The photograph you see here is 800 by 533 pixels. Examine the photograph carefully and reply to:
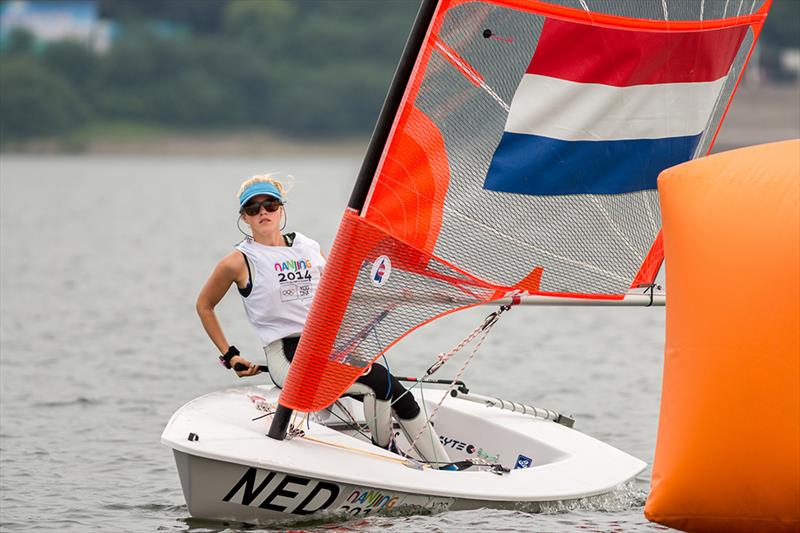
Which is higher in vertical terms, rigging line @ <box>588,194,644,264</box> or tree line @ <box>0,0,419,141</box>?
tree line @ <box>0,0,419,141</box>

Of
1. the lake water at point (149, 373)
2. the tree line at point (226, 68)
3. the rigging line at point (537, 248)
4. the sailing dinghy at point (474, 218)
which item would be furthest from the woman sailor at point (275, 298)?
the tree line at point (226, 68)

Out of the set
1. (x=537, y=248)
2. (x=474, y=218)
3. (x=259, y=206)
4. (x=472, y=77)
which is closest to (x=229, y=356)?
(x=259, y=206)

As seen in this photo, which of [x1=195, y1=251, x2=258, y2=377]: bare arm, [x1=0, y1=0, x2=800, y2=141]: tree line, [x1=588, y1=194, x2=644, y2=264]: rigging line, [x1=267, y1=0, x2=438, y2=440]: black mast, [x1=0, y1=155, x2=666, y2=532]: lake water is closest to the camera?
[x1=267, y1=0, x2=438, y2=440]: black mast

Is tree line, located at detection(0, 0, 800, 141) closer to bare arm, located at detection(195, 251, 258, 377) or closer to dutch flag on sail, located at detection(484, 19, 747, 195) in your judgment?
dutch flag on sail, located at detection(484, 19, 747, 195)

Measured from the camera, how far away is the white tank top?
5656 mm

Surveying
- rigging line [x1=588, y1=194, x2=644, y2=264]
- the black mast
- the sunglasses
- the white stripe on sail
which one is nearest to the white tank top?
the sunglasses

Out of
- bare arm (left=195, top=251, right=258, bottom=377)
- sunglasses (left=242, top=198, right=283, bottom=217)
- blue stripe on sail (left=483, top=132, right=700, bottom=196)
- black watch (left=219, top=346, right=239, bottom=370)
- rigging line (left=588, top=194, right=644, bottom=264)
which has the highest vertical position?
blue stripe on sail (left=483, top=132, right=700, bottom=196)

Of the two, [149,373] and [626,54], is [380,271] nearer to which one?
[626,54]

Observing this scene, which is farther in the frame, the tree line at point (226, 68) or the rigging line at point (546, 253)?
the tree line at point (226, 68)

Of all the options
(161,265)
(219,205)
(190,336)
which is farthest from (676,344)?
(219,205)

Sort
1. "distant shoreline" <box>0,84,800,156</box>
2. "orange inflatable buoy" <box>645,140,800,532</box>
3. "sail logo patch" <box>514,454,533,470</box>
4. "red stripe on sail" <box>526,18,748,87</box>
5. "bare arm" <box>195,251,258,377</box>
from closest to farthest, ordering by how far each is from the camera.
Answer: "orange inflatable buoy" <box>645,140,800,532</box>
"red stripe on sail" <box>526,18,748,87</box>
"bare arm" <box>195,251,258,377</box>
"sail logo patch" <box>514,454,533,470</box>
"distant shoreline" <box>0,84,800,156</box>

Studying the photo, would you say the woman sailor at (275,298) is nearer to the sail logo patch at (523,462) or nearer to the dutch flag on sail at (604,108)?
the sail logo patch at (523,462)

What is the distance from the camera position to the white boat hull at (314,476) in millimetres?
5199

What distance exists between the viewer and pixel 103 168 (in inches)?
2334
